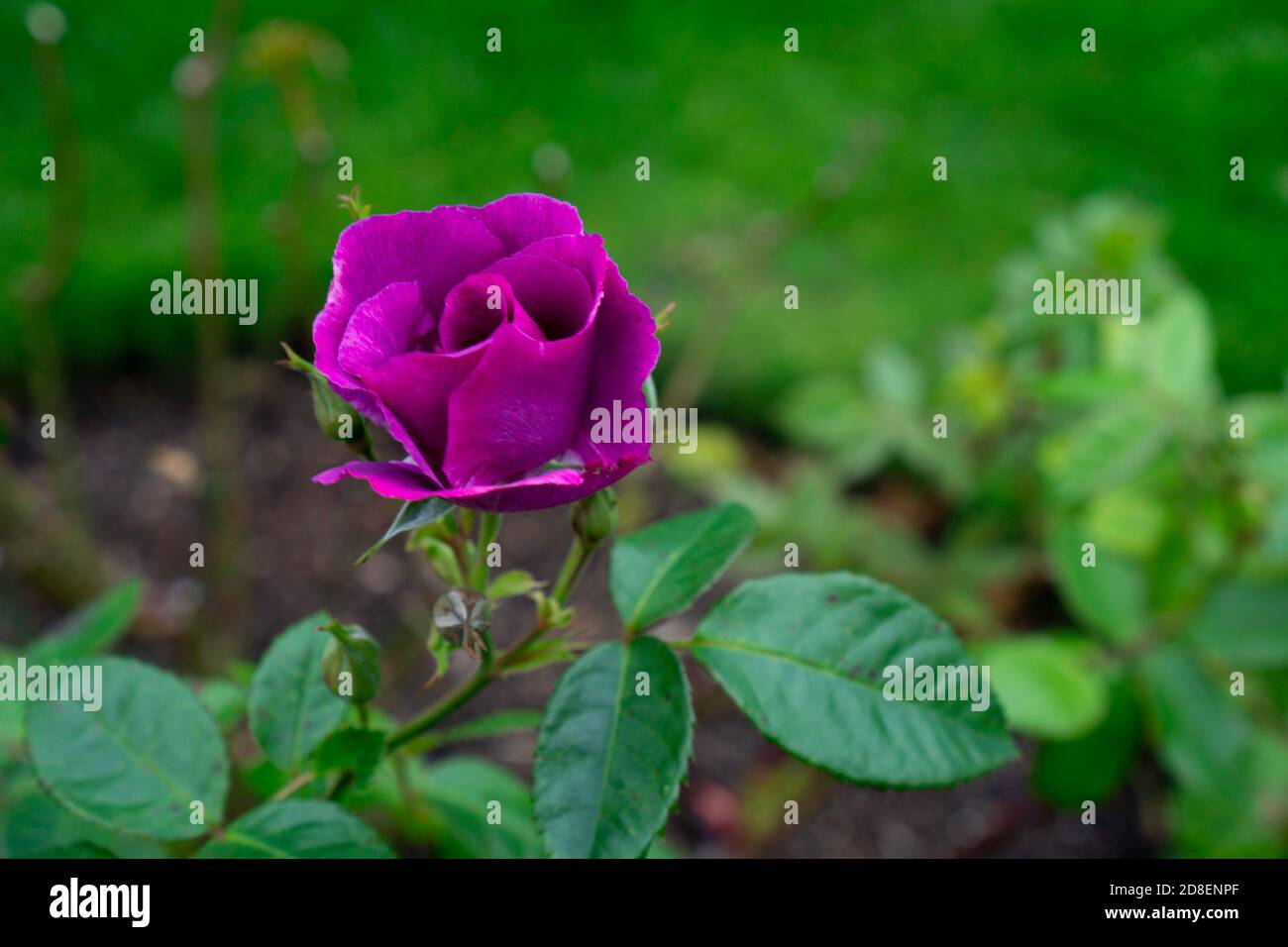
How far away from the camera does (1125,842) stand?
1.84 metres

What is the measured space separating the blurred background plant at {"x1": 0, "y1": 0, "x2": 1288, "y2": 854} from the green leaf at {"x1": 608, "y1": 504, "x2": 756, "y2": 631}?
15.9 inches

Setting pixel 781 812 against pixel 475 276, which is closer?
pixel 475 276

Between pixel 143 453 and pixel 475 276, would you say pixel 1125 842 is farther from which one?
pixel 143 453

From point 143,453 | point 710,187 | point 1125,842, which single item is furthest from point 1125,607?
point 143,453

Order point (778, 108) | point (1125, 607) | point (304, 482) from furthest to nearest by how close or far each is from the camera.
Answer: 1. point (778, 108)
2. point (304, 482)
3. point (1125, 607)

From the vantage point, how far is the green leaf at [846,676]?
67 centimetres

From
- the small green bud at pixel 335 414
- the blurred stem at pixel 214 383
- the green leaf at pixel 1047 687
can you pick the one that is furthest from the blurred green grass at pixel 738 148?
the small green bud at pixel 335 414

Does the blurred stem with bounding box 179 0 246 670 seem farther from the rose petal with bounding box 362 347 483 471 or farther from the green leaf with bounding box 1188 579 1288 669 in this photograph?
the green leaf with bounding box 1188 579 1288 669

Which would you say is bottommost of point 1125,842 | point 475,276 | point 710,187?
point 1125,842

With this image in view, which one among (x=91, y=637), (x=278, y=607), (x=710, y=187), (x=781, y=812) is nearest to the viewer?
(x=91, y=637)

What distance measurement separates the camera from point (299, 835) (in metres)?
0.71

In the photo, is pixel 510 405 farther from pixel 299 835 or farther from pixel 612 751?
pixel 299 835

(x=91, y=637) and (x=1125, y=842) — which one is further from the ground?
(x=91, y=637)
